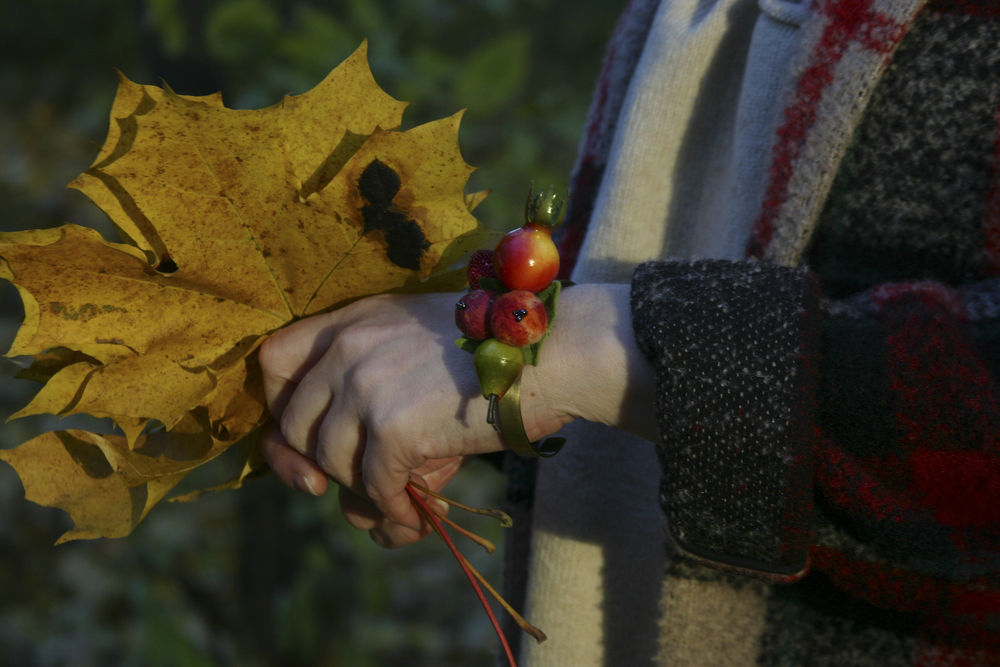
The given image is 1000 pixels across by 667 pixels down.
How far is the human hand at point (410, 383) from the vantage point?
76 cm

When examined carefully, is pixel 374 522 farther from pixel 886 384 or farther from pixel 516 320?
pixel 886 384

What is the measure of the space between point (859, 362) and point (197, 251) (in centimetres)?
63

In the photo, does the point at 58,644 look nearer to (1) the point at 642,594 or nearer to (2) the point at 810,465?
(1) the point at 642,594

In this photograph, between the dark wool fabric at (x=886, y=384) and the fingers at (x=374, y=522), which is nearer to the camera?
the dark wool fabric at (x=886, y=384)

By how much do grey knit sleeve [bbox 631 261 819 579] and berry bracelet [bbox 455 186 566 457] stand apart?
0.31 ft

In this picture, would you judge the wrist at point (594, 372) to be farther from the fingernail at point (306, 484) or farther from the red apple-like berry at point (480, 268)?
the fingernail at point (306, 484)

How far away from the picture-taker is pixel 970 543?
67cm

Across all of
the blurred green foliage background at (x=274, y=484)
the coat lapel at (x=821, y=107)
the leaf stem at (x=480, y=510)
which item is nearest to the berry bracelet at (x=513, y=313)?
the leaf stem at (x=480, y=510)

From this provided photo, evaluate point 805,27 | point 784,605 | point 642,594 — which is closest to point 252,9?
point 805,27

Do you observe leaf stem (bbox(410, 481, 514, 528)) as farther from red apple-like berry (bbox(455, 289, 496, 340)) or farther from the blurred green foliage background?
the blurred green foliage background

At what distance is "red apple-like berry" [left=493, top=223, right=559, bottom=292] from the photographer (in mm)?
752

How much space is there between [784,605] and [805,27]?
615 millimetres

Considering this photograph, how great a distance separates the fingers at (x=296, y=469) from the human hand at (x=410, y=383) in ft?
0.10

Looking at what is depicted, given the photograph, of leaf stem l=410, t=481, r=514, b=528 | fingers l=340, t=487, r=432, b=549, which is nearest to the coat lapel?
Answer: leaf stem l=410, t=481, r=514, b=528
